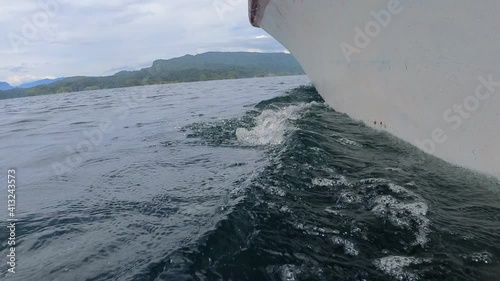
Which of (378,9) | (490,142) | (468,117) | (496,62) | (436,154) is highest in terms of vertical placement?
(378,9)

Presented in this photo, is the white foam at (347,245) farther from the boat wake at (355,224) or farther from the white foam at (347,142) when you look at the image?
the white foam at (347,142)

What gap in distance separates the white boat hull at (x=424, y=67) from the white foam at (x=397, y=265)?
1.48 m

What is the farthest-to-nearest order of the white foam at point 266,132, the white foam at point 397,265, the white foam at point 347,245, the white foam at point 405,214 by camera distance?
the white foam at point 266,132
the white foam at point 405,214
the white foam at point 347,245
the white foam at point 397,265


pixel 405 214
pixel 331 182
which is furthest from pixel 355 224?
pixel 331 182

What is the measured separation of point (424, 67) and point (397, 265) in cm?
239

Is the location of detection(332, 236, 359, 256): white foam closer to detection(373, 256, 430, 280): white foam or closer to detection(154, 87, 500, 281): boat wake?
detection(154, 87, 500, 281): boat wake

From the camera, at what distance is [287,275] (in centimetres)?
238

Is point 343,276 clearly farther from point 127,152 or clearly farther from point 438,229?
point 127,152

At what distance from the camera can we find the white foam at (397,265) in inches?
90.9

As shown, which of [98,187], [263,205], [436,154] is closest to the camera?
[263,205]

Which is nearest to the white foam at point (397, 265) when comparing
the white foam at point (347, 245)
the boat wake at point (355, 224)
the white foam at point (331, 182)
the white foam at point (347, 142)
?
the boat wake at point (355, 224)

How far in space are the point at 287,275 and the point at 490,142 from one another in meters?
2.33

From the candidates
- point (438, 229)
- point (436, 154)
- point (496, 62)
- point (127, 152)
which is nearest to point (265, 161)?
point (436, 154)

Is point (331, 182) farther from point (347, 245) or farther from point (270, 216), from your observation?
point (347, 245)
